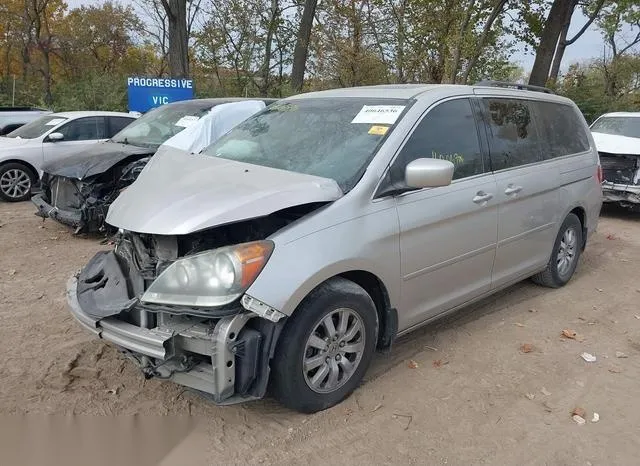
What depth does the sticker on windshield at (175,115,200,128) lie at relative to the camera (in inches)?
308

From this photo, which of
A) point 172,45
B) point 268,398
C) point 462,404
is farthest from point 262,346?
point 172,45

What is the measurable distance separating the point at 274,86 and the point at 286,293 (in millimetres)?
21914

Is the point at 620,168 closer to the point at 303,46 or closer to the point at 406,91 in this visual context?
the point at 406,91

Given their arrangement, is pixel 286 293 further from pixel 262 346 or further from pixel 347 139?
pixel 347 139

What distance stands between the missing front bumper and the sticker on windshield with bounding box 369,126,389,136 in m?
1.46

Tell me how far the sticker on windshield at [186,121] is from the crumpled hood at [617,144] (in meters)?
6.44

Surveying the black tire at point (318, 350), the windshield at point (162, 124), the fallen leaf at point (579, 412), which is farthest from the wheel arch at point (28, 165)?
the fallen leaf at point (579, 412)

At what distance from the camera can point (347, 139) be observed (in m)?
3.60

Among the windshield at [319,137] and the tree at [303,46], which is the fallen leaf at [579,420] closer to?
the windshield at [319,137]

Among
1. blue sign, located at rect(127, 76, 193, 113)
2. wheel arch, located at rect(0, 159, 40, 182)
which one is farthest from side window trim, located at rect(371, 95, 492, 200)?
blue sign, located at rect(127, 76, 193, 113)

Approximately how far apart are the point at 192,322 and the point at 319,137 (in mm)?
1597

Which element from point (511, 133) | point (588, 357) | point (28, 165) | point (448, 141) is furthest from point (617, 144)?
point (28, 165)

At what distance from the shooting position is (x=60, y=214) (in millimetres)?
6688

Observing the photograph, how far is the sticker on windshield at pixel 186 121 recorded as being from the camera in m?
7.83
